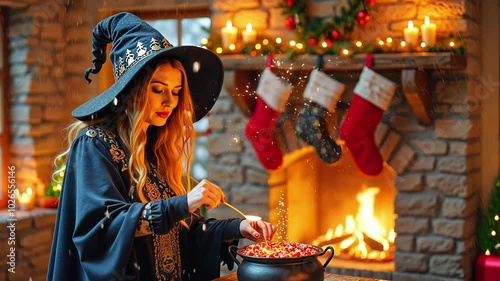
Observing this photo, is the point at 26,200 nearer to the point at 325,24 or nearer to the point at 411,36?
the point at 325,24

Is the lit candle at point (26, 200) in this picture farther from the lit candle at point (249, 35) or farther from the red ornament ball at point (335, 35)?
the red ornament ball at point (335, 35)

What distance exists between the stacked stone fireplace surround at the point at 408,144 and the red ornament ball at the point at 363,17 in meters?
0.10

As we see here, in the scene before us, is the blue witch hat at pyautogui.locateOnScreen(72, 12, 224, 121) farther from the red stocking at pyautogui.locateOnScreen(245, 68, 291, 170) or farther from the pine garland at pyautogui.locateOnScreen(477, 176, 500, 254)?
the pine garland at pyautogui.locateOnScreen(477, 176, 500, 254)

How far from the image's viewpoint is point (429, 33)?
376cm

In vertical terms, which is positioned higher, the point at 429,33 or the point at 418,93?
the point at 429,33

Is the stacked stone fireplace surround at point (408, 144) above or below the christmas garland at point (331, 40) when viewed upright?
below

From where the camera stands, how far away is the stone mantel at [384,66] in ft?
12.1

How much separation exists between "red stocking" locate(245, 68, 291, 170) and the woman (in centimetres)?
166

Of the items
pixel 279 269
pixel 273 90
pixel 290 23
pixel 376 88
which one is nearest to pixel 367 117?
pixel 376 88

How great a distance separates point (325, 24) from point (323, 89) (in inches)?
14.0

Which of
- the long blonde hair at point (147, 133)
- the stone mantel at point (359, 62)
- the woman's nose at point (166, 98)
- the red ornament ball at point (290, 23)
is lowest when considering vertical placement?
the long blonde hair at point (147, 133)

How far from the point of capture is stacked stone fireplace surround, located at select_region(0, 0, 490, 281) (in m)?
3.86

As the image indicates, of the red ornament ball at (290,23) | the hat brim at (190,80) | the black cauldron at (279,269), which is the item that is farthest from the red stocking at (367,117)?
the black cauldron at (279,269)

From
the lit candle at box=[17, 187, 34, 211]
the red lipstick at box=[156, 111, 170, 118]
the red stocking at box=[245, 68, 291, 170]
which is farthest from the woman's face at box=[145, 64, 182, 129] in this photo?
the lit candle at box=[17, 187, 34, 211]
